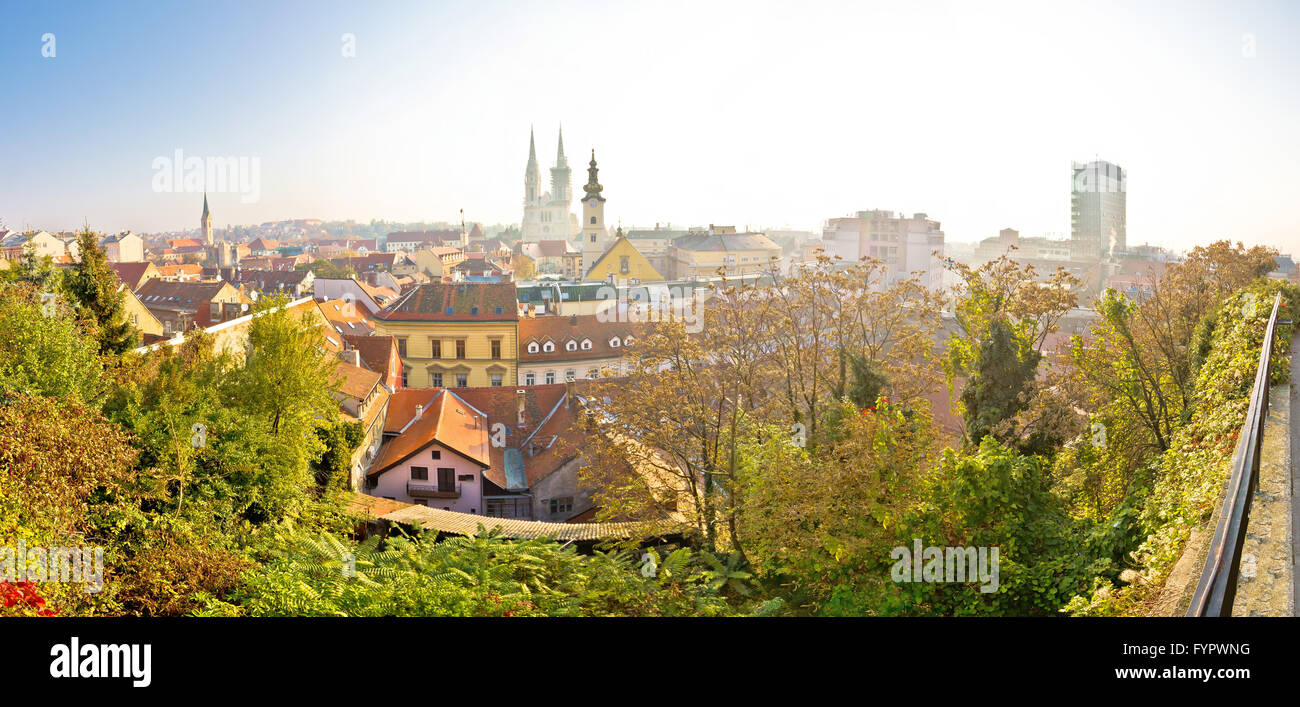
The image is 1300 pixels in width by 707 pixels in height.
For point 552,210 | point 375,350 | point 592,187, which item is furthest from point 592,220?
point 552,210

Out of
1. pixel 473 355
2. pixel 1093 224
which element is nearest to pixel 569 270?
pixel 1093 224

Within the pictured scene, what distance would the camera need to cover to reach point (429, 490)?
28.3 metres

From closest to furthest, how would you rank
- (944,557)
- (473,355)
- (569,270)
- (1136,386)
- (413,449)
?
(944,557)
(1136,386)
(413,449)
(473,355)
(569,270)

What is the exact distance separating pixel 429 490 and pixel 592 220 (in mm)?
67666

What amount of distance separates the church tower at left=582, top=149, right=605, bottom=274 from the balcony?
65.5 m

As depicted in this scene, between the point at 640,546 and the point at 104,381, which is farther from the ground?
the point at 104,381

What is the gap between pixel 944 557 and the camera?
34.0 ft

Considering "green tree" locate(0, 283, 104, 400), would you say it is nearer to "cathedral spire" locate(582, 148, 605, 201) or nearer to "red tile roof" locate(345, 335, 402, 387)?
"red tile roof" locate(345, 335, 402, 387)

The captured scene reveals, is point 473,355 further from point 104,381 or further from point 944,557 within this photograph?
point 944,557

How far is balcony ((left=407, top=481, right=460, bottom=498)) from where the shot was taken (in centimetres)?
2827

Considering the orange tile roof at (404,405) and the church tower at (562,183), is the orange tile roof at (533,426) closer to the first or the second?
the orange tile roof at (404,405)

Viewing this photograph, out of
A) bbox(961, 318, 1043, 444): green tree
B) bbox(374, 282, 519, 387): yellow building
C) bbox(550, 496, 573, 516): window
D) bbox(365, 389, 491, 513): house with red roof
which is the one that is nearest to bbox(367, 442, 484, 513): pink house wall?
bbox(365, 389, 491, 513): house with red roof

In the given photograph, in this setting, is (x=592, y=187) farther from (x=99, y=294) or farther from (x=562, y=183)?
(x=562, y=183)
